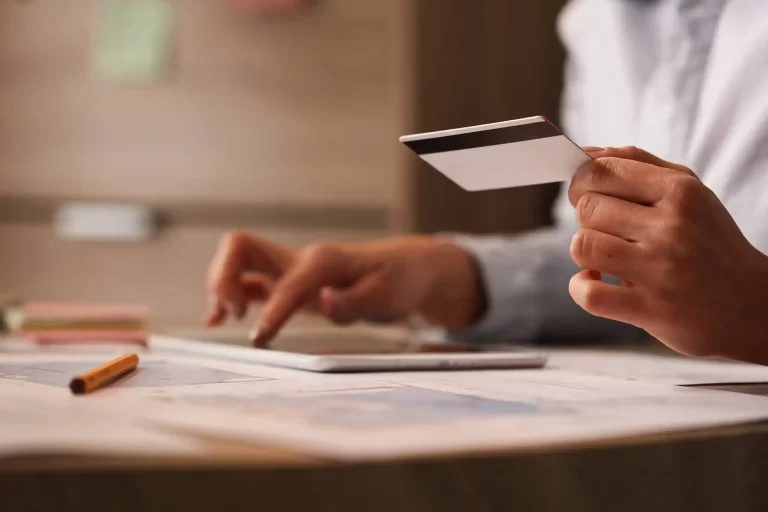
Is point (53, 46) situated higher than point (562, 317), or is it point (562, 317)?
point (53, 46)

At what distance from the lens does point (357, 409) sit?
12.3 inches

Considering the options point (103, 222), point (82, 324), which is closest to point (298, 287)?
point (82, 324)

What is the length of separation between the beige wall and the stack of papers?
1.79 feet

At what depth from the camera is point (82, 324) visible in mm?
722

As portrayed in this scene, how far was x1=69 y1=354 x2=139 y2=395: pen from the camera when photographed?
13.7 inches

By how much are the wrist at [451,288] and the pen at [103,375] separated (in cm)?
42

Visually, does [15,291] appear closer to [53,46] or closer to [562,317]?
[53,46]

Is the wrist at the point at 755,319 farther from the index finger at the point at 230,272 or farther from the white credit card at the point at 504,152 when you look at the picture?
the index finger at the point at 230,272

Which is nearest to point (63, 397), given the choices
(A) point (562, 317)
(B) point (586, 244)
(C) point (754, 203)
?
(B) point (586, 244)

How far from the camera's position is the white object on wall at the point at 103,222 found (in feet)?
4.12

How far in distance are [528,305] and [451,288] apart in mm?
86

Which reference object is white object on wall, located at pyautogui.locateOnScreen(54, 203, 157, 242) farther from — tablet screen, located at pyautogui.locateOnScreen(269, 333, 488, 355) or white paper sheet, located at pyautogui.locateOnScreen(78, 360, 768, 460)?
white paper sheet, located at pyautogui.locateOnScreen(78, 360, 768, 460)

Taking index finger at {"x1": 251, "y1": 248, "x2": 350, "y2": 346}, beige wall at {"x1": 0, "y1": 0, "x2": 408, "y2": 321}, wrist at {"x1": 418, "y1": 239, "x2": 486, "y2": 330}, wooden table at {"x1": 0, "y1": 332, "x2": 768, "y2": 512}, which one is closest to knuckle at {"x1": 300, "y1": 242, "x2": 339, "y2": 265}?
index finger at {"x1": 251, "y1": 248, "x2": 350, "y2": 346}

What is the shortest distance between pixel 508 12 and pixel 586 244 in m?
1.05
